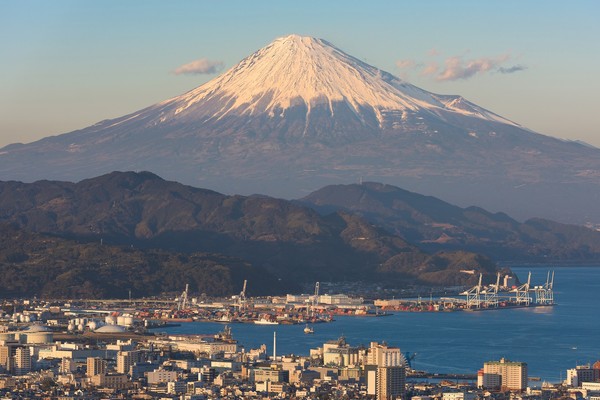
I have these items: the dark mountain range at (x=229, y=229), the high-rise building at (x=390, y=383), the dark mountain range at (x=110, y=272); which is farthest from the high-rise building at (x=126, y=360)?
the dark mountain range at (x=229, y=229)

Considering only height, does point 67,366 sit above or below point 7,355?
below

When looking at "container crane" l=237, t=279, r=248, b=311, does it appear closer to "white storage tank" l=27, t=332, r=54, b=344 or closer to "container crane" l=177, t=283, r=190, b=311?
"container crane" l=177, t=283, r=190, b=311

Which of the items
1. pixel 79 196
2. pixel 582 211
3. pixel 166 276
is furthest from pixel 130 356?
pixel 582 211

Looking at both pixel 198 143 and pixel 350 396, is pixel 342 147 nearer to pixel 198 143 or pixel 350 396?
pixel 198 143

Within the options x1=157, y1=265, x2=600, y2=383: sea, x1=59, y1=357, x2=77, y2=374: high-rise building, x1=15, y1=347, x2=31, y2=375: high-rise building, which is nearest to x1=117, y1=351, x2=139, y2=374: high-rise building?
x1=59, y1=357, x2=77, y2=374: high-rise building

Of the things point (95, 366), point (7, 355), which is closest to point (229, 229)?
point (7, 355)

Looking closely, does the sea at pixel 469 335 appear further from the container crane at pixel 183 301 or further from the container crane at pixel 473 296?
the container crane at pixel 183 301

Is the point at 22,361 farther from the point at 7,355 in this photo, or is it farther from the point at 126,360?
the point at 126,360

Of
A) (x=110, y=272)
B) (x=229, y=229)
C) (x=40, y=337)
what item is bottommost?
(x=40, y=337)
